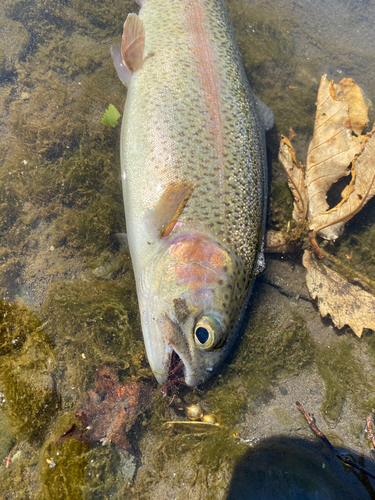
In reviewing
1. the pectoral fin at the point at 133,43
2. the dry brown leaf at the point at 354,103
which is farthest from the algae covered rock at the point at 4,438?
the dry brown leaf at the point at 354,103

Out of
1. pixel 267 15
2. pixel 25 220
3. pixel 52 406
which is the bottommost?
pixel 52 406

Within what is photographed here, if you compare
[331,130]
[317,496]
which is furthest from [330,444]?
[331,130]

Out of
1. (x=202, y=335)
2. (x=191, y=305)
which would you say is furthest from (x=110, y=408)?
(x=191, y=305)

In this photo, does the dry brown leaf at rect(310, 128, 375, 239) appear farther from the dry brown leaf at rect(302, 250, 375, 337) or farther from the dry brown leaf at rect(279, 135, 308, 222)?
the dry brown leaf at rect(302, 250, 375, 337)

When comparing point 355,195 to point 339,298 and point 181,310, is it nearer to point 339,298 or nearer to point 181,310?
point 339,298

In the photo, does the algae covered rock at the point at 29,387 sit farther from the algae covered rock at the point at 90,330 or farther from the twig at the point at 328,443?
the twig at the point at 328,443

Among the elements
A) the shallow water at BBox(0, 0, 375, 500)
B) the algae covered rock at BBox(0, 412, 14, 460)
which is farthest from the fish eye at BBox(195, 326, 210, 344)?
the algae covered rock at BBox(0, 412, 14, 460)

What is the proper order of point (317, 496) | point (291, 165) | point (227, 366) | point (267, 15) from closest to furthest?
1. point (317, 496)
2. point (227, 366)
3. point (291, 165)
4. point (267, 15)

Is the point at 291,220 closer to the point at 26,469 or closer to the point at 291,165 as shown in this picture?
the point at 291,165
